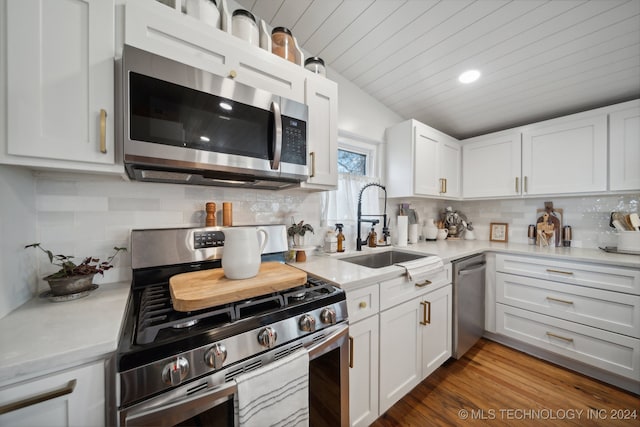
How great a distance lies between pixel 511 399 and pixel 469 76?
8.08ft

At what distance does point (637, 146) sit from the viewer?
1743 mm

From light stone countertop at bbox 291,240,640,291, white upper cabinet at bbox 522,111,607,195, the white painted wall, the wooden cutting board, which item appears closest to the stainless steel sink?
light stone countertop at bbox 291,240,640,291

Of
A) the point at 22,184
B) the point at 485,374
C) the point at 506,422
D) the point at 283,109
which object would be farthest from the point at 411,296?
the point at 22,184

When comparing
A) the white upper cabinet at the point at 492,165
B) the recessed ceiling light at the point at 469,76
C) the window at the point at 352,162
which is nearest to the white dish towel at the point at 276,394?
the window at the point at 352,162

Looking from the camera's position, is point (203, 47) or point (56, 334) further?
point (203, 47)

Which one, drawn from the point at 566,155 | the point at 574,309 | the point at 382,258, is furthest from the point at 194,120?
the point at 566,155

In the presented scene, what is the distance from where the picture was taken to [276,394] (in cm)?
76

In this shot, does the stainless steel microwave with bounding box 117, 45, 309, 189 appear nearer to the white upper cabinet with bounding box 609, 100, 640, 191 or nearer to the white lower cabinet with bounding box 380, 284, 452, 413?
the white lower cabinet with bounding box 380, 284, 452, 413

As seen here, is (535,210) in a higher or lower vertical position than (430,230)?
higher

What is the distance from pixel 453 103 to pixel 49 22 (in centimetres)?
279

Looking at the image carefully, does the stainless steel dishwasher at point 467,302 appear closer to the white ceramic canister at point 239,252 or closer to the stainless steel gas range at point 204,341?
the stainless steel gas range at point 204,341

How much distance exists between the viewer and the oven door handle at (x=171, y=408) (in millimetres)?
567

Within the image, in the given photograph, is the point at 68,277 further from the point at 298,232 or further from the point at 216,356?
the point at 298,232

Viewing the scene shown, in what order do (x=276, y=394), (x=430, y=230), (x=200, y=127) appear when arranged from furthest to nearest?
(x=430, y=230), (x=200, y=127), (x=276, y=394)
